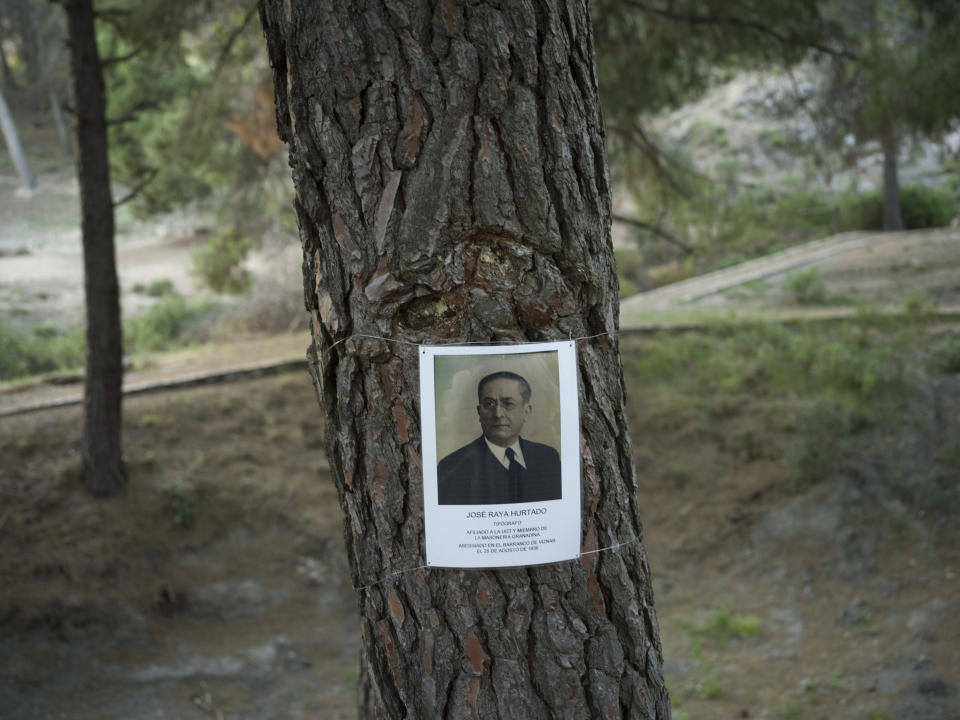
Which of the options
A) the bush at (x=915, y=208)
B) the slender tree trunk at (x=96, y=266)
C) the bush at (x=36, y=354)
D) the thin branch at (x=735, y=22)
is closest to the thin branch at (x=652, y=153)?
the thin branch at (x=735, y=22)

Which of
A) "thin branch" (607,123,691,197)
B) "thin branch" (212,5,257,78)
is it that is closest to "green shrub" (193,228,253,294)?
"thin branch" (212,5,257,78)

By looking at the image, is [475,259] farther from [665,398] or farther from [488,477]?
[665,398]

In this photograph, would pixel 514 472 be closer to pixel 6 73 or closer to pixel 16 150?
pixel 16 150

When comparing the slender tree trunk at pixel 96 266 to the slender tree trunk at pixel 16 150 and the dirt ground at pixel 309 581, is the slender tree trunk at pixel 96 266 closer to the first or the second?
the dirt ground at pixel 309 581

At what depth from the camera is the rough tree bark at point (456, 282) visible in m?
1.14

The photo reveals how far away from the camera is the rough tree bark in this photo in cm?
114

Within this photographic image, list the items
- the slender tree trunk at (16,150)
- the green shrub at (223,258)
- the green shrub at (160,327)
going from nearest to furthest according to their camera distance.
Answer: the green shrub at (223,258) < the green shrub at (160,327) < the slender tree trunk at (16,150)

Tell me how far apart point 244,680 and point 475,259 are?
3632 millimetres

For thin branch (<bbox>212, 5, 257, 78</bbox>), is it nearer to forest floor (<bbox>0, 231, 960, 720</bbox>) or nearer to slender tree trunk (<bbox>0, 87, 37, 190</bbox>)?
forest floor (<bbox>0, 231, 960, 720</bbox>)

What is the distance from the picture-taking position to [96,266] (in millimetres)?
4832

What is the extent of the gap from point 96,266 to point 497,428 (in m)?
4.36

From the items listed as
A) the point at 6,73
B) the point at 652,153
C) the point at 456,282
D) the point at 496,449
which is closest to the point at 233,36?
the point at 652,153

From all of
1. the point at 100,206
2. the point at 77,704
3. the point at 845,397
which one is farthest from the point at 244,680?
the point at 845,397

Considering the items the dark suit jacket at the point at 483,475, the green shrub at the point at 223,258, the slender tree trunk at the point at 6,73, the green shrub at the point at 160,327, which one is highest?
the slender tree trunk at the point at 6,73
